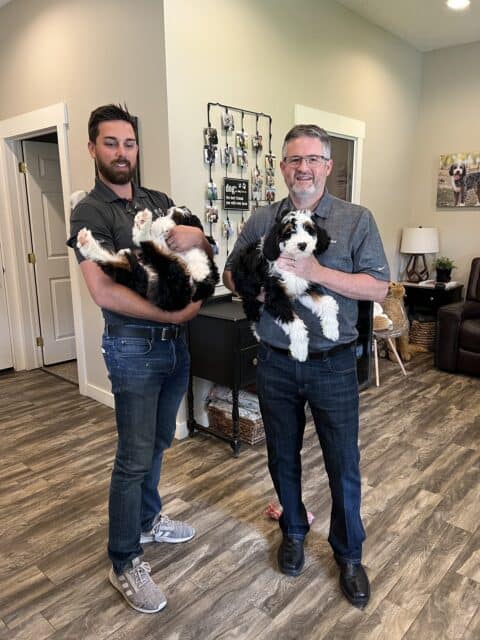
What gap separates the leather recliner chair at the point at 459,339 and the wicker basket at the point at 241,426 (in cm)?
210

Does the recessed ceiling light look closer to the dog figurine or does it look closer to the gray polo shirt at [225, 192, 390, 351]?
the dog figurine

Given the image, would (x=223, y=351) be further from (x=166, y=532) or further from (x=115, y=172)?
(x=115, y=172)

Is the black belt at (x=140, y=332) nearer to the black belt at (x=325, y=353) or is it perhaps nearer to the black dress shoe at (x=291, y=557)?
the black belt at (x=325, y=353)

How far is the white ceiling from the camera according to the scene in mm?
3707


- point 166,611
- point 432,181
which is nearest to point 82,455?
point 166,611

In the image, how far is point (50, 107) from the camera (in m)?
3.29

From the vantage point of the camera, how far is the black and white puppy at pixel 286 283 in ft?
4.61

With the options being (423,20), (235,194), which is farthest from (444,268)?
(235,194)

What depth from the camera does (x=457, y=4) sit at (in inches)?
145

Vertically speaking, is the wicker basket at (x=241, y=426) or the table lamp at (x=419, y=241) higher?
the table lamp at (x=419, y=241)

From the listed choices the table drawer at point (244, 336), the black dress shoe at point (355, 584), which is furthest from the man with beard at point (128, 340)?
the table drawer at point (244, 336)

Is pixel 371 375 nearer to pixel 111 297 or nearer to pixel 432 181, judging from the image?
pixel 432 181

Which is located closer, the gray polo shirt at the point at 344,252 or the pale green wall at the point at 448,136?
the gray polo shirt at the point at 344,252

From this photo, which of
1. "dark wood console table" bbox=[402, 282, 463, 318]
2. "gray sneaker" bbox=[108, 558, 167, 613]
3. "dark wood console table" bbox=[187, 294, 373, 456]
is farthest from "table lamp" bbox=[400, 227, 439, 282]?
"gray sneaker" bbox=[108, 558, 167, 613]
